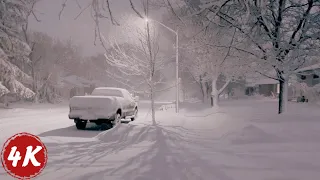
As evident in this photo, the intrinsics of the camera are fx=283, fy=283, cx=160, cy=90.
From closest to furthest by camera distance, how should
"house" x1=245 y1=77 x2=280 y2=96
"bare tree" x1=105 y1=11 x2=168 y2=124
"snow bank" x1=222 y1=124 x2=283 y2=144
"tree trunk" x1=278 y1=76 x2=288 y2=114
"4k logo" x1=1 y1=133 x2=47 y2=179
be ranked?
"4k logo" x1=1 y1=133 x2=47 y2=179, "snow bank" x1=222 y1=124 x2=283 y2=144, "tree trunk" x1=278 y1=76 x2=288 y2=114, "bare tree" x1=105 y1=11 x2=168 y2=124, "house" x1=245 y1=77 x2=280 y2=96

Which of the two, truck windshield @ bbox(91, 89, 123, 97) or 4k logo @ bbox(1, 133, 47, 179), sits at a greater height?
truck windshield @ bbox(91, 89, 123, 97)

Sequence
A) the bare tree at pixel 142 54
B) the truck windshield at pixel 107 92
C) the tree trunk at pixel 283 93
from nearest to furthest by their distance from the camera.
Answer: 1. the tree trunk at pixel 283 93
2. the bare tree at pixel 142 54
3. the truck windshield at pixel 107 92

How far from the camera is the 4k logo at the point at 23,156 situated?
2.64 m

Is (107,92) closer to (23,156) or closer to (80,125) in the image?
(80,125)

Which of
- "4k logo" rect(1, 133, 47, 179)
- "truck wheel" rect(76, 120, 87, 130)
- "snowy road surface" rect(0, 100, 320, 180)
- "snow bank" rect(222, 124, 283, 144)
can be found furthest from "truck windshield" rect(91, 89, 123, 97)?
"4k logo" rect(1, 133, 47, 179)

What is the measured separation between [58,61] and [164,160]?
46.0 m

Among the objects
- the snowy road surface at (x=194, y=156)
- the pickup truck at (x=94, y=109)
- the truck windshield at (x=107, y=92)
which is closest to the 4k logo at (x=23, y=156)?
the snowy road surface at (x=194, y=156)

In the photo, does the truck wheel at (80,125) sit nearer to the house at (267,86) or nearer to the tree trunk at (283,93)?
the tree trunk at (283,93)

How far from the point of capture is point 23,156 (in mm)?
2746

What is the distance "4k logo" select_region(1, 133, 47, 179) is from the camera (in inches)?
104

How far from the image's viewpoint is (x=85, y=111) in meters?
12.2

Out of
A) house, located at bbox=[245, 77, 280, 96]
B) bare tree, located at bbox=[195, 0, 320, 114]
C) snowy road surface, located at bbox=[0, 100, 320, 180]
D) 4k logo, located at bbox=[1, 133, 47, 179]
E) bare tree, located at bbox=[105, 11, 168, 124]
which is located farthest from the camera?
house, located at bbox=[245, 77, 280, 96]

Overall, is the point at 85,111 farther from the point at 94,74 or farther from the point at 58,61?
the point at 94,74

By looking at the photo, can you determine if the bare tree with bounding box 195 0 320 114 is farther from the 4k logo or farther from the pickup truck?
the 4k logo
